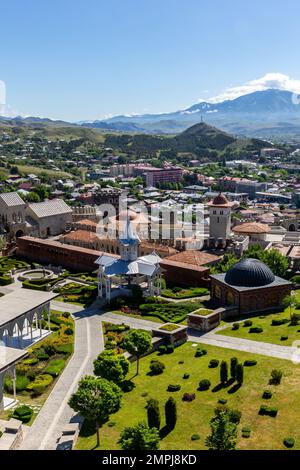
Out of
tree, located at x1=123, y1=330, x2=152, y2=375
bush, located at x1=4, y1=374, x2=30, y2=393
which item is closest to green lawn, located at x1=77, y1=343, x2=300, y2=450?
tree, located at x1=123, y1=330, x2=152, y2=375

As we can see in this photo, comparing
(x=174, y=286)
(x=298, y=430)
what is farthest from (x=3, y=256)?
(x=298, y=430)

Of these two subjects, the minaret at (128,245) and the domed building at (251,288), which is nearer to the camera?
the domed building at (251,288)

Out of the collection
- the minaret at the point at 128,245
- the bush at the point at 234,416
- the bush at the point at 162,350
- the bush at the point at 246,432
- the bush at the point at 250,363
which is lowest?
the bush at the point at 162,350

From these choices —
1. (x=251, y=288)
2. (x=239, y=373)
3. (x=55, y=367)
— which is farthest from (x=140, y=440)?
(x=251, y=288)

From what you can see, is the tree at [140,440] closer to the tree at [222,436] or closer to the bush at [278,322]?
the tree at [222,436]

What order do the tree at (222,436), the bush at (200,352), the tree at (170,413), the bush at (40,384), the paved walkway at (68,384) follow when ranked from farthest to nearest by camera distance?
the bush at (200,352) → the bush at (40,384) → the tree at (170,413) → the paved walkway at (68,384) → the tree at (222,436)

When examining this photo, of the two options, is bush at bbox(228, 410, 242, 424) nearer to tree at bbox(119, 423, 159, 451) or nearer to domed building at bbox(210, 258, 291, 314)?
tree at bbox(119, 423, 159, 451)

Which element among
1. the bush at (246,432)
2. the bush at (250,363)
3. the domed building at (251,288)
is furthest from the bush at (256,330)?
the bush at (246,432)
